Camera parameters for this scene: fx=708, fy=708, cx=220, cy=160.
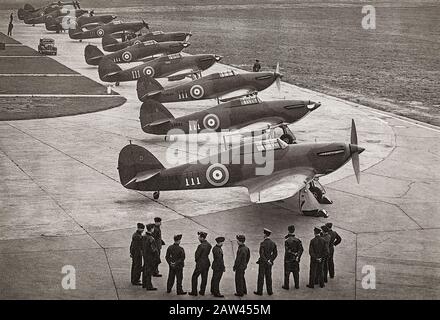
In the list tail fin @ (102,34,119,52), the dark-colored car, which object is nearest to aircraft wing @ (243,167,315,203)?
tail fin @ (102,34,119,52)

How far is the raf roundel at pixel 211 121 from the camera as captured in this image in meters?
33.2

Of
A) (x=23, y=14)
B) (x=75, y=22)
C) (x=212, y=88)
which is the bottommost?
(x=212, y=88)

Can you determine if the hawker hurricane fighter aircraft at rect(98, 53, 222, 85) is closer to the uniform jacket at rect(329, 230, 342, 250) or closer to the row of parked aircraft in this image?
the row of parked aircraft

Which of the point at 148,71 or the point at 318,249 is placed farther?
the point at 148,71

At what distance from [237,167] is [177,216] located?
256cm

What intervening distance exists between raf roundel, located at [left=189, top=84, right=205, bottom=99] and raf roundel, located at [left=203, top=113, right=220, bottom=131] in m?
6.65

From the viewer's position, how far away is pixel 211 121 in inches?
1309

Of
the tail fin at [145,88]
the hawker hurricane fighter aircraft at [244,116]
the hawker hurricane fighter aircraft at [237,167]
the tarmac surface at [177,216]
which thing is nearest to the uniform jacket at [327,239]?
the tarmac surface at [177,216]

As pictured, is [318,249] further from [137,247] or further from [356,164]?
[356,164]

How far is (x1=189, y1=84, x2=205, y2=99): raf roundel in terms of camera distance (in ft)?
130

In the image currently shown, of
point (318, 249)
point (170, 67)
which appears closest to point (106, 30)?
point (170, 67)

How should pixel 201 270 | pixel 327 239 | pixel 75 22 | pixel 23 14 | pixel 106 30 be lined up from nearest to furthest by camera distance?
1. pixel 201 270
2. pixel 327 239
3. pixel 106 30
4. pixel 75 22
5. pixel 23 14

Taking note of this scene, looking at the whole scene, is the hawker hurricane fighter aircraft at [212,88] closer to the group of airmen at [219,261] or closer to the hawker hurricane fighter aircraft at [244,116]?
the hawker hurricane fighter aircraft at [244,116]

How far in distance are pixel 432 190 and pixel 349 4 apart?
87.5 meters
